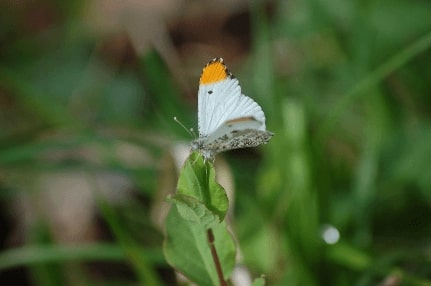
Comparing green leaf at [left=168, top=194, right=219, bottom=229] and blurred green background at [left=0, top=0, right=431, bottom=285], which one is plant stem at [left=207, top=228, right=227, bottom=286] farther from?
blurred green background at [left=0, top=0, right=431, bottom=285]

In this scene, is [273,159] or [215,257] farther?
[273,159]

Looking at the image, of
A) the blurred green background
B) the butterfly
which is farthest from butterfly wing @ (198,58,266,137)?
the blurred green background

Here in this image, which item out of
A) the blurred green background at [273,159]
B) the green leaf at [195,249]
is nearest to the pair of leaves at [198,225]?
the green leaf at [195,249]

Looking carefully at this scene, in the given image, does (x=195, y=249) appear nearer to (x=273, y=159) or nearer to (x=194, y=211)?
(x=194, y=211)

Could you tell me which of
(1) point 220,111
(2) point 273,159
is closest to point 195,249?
(1) point 220,111

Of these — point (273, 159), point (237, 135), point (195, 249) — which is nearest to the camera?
point (237, 135)

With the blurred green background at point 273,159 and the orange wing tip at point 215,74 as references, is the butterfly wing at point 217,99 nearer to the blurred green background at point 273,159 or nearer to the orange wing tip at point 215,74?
the orange wing tip at point 215,74

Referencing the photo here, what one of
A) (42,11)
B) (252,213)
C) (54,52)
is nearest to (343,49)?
(252,213)
